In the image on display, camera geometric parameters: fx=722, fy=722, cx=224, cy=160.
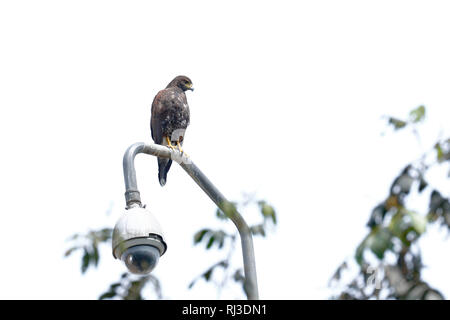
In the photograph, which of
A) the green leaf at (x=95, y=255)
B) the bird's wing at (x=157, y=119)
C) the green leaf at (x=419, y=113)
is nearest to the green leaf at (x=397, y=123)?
the green leaf at (x=419, y=113)

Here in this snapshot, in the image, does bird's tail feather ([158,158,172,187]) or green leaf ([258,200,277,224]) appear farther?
bird's tail feather ([158,158,172,187])

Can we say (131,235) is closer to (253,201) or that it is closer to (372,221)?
(253,201)

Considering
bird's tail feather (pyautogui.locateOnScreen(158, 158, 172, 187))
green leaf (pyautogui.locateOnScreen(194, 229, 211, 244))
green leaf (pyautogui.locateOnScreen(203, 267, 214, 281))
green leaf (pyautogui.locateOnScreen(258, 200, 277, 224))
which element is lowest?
green leaf (pyautogui.locateOnScreen(203, 267, 214, 281))

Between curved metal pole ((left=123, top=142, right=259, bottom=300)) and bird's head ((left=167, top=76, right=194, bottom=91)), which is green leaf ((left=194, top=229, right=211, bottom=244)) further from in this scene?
bird's head ((left=167, top=76, right=194, bottom=91))

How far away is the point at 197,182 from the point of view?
4.84 metres

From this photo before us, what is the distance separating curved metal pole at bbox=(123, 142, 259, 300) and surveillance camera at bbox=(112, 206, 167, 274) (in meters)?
0.18

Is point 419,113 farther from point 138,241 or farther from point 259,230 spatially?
point 138,241

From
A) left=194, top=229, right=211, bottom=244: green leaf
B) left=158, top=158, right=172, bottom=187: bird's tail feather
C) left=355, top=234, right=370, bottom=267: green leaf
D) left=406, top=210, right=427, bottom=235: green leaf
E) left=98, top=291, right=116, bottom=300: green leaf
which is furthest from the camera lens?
left=158, top=158, right=172, bottom=187: bird's tail feather

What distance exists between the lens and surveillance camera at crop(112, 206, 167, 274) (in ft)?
13.7

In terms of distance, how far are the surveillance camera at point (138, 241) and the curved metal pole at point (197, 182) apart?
0.18 m

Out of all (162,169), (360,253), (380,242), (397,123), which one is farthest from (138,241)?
(162,169)

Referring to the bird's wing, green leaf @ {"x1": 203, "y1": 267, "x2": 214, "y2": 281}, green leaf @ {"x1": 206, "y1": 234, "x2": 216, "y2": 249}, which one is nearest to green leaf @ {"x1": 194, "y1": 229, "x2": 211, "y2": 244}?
green leaf @ {"x1": 206, "y1": 234, "x2": 216, "y2": 249}

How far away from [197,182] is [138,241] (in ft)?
2.45

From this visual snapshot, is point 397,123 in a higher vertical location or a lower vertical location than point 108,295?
higher
